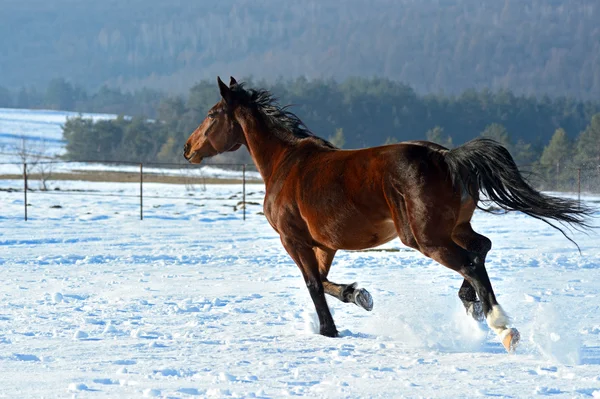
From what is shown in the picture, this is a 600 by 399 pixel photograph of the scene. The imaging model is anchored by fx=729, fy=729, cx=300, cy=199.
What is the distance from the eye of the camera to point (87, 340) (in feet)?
18.0

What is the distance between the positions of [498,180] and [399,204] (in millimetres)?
692

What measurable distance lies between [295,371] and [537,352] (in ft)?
5.71

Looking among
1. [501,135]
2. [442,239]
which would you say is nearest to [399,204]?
[442,239]

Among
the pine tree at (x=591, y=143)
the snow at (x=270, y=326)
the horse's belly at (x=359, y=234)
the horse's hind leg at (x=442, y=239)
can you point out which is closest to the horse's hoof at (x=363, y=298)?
the snow at (x=270, y=326)

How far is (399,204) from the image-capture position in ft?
16.3

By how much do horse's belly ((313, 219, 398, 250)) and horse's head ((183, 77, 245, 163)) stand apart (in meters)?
1.67

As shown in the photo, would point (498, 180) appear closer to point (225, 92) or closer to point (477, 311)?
point (477, 311)

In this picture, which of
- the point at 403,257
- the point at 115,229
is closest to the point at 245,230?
the point at 115,229

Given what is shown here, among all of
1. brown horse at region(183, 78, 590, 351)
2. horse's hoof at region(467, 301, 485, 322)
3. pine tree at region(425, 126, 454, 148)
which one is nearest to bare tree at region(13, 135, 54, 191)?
brown horse at region(183, 78, 590, 351)

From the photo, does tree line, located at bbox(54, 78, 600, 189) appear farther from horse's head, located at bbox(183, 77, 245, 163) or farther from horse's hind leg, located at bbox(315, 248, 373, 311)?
horse's hind leg, located at bbox(315, 248, 373, 311)

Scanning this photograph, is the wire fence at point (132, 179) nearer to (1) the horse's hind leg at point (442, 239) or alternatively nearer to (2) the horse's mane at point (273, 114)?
(2) the horse's mane at point (273, 114)

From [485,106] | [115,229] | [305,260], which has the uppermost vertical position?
[485,106]

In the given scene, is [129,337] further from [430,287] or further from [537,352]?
[430,287]

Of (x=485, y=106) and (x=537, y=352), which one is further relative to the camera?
(x=485, y=106)
